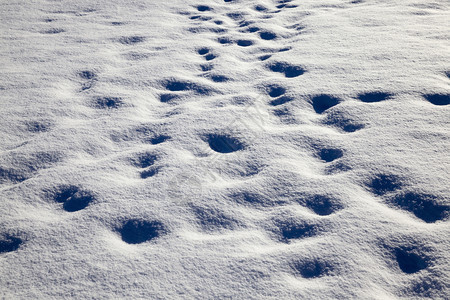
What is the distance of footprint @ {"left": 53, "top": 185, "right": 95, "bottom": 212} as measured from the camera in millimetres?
1473

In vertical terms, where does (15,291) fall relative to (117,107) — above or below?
below

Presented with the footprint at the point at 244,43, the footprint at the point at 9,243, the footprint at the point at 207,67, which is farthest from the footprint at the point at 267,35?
the footprint at the point at 9,243

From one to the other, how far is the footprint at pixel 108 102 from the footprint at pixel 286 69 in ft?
2.88

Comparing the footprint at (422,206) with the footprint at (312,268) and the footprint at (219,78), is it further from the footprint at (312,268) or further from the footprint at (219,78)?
the footprint at (219,78)

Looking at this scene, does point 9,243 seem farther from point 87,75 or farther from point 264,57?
point 264,57

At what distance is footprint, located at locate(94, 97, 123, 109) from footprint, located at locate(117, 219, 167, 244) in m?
0.82

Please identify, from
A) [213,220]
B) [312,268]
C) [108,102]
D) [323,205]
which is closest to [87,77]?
[108,102]

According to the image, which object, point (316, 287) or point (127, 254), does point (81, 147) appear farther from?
point (316, 287)

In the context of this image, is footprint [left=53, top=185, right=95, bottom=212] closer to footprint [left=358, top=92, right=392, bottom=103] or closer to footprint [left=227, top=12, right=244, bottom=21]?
footprint [left=358, top=92, right=392, bottom=103]

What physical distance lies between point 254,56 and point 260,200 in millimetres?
1228

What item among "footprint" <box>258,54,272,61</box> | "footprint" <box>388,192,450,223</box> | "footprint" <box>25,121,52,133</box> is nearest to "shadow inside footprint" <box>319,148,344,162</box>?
"footprint" <box>388,192,450,223</box>

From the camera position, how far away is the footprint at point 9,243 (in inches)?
51.6

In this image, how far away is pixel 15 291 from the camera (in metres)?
1.17

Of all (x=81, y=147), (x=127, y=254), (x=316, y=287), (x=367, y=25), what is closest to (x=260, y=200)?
(x=316, y=287)
